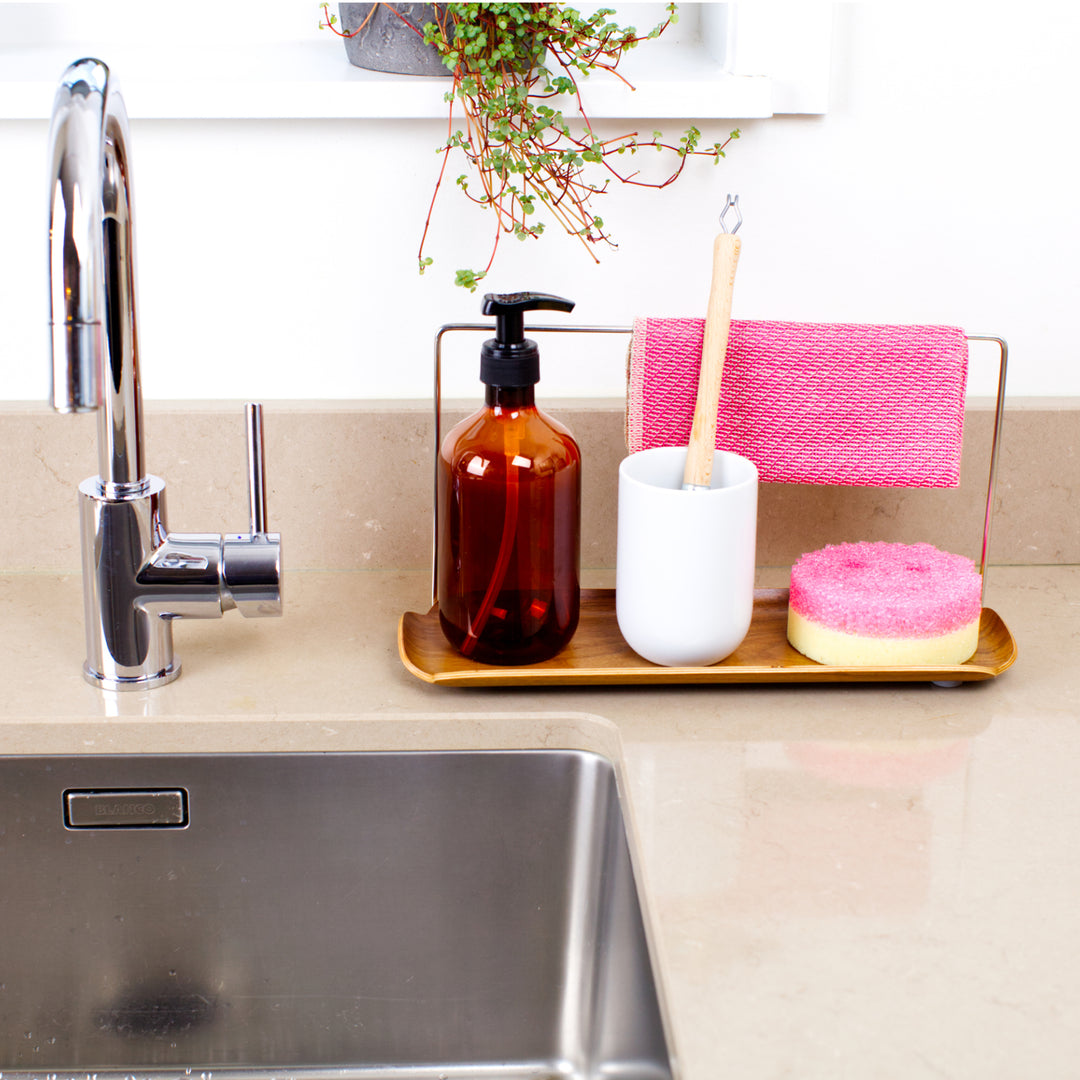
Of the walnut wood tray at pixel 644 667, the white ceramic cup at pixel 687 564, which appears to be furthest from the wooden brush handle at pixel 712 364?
the walnut wood tray at pixel 644 667

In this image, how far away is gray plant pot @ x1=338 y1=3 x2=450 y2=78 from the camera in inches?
36.4

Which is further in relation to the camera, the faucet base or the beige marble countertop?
the faucet base

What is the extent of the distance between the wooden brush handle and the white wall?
0.19 metres

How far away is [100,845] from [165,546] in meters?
0.20

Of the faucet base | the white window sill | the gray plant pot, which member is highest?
the gray plant pot

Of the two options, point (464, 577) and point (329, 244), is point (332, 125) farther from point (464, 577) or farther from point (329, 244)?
point (464, 577)

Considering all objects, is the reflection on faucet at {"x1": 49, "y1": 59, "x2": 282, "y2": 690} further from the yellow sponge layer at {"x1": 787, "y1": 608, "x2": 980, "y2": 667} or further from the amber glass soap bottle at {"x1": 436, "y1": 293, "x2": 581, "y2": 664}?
the yellow sponge layer at {"x1": 787, "y1": 608, "x2": 980, "y2": 667}

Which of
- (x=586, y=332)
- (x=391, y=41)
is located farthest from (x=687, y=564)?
(x=391, y=41)

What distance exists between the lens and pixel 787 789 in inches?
29.0

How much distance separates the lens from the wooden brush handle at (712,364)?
822mm

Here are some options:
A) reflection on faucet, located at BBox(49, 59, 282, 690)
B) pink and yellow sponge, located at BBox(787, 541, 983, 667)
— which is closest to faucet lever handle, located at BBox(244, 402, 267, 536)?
reflection on faucet, located at BBox(49, 59, 282, 690)

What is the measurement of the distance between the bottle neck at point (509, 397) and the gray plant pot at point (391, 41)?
29cm

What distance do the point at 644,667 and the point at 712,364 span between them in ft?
0.70

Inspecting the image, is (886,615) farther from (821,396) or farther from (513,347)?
(513,347)
